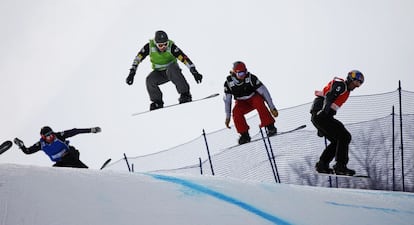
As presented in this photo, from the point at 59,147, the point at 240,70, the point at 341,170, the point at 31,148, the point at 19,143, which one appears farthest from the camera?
the point at 19,143

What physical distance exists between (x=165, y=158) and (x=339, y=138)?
15.1ft

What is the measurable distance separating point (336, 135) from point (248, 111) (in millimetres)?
1737

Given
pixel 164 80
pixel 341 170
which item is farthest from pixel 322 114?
pixel 164 80

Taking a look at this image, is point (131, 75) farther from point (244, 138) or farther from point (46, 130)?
point (244, 138)

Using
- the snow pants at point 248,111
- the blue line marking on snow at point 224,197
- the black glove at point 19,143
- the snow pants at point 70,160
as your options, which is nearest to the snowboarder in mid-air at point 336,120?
the snow pants at point 248,111

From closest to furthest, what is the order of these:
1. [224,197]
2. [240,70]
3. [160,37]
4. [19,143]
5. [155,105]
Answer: [224,197] → [240,70] → [160,37] → [155,105] → [19,143]

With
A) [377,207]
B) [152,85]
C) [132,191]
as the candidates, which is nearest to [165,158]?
[152,85]

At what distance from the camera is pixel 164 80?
10.6 m

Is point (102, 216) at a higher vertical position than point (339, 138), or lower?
higher

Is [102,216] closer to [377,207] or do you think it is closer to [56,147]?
[377,207]

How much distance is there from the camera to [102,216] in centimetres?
342

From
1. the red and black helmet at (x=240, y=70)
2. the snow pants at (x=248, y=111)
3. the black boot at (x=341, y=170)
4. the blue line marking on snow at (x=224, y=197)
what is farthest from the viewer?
the snow pants at (x=248, y=111)

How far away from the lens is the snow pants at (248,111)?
10.1 meters

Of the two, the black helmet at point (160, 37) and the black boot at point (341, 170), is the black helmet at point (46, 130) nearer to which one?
the black helmet at point (160, 37)
